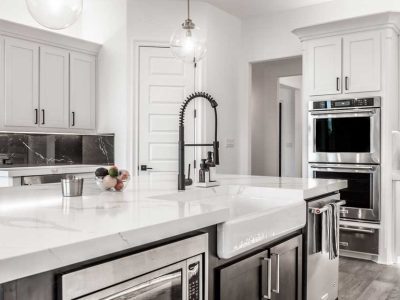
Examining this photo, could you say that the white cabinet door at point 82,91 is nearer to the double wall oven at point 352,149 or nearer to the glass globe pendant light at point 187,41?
the glass globe pendant light at point 187,41

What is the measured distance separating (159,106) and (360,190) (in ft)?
7.92

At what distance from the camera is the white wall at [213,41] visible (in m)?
4.77

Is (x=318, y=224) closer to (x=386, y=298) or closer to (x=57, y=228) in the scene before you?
(x=386, y=298)

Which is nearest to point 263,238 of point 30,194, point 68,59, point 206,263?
point 206,263

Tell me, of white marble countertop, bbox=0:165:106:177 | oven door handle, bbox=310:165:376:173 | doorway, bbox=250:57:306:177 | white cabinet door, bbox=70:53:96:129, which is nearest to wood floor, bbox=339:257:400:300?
oven door handle, bbox=310:165:376:173

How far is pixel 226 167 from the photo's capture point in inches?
210

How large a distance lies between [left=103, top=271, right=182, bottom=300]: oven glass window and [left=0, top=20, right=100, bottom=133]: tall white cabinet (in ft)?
11.6

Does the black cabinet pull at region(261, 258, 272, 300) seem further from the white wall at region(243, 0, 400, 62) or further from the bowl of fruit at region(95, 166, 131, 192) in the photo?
the white wall at region(243, 0, 400, 62)

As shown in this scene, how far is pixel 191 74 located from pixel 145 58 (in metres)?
0.58

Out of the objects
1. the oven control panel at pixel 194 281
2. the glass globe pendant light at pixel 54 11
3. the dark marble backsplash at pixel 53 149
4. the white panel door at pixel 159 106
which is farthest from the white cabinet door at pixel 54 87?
the oven control panel at pixel 194 281

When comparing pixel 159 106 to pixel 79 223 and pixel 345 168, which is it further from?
pixel 79 223

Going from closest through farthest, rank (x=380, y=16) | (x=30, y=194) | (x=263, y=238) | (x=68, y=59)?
(x=263, y=238)
(x=30, y=194)
(x=380, y=16)
(x=68, y=59)

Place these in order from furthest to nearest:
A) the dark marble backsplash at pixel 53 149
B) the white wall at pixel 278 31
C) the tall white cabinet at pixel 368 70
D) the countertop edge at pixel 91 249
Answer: the white wall at pixel 278 31 < the dark marble backsplash at pixel 53 149 < the tall white cabinet at pixel 368 70 < the countertop edge at pixel 91 249

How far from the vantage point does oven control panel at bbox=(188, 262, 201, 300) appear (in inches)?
53.6
